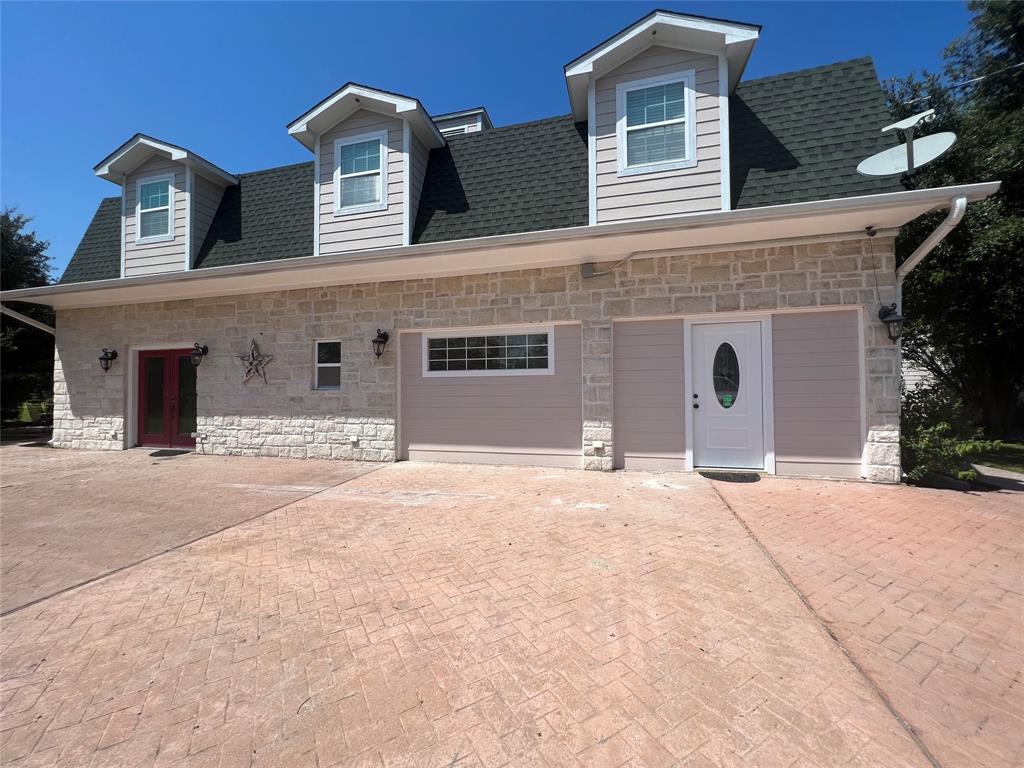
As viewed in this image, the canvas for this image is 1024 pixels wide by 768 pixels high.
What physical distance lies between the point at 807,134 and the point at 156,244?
1219 cm

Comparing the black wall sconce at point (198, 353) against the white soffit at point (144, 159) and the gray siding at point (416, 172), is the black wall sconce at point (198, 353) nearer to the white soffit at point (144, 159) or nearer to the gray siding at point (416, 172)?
the white soffit at point (144, 159)

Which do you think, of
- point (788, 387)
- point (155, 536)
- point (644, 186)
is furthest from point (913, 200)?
point (155, 536)

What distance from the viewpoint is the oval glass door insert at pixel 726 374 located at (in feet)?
20.9

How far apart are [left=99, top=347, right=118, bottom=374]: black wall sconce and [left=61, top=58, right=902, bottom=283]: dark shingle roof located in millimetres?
1656

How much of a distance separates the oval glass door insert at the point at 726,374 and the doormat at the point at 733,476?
99 cm

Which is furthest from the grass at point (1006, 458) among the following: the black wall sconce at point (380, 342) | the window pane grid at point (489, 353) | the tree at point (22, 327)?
the tree at point (22, 327)

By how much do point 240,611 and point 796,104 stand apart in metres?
9.04

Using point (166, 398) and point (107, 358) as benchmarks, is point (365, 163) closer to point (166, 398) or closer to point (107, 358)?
point (166, 398)

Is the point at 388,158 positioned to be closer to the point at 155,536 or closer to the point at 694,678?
the point at 155,536

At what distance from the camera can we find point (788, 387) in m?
6.12

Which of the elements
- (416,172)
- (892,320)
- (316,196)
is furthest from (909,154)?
(316,196)

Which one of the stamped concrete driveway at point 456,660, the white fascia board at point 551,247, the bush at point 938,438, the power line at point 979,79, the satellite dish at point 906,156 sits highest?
the power line at point 979,79

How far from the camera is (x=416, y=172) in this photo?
7902mm

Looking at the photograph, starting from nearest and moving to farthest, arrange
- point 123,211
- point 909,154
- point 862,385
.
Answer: point 909,154 → point 862,385 → point 123,211
